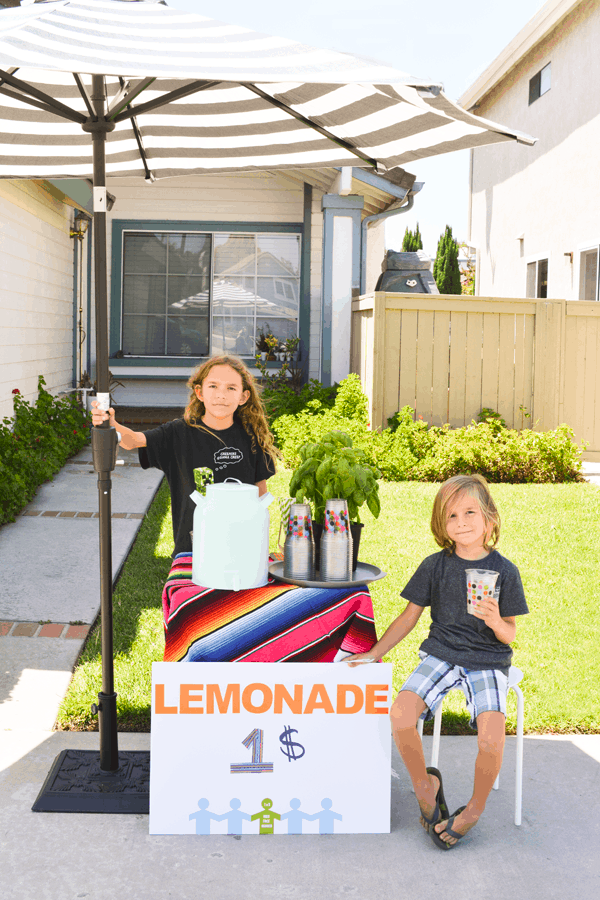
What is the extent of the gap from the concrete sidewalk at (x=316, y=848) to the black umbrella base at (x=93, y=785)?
4cm

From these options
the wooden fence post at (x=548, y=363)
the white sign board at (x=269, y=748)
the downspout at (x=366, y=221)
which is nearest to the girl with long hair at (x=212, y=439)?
the white sign board at (x=269, y=748)

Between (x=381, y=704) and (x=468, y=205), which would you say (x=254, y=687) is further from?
(x=468, y=205)

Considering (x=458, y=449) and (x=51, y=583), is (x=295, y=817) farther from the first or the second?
(x=458, y=449)

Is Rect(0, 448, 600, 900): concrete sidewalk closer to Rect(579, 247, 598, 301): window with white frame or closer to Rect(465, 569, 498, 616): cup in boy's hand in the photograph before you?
Rect(465, 569, 498, 616): cup in boy's hand

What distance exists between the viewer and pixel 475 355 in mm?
9180

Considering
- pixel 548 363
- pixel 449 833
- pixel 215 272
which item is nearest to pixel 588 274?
pixel 548 363

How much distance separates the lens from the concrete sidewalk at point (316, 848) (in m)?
2.41

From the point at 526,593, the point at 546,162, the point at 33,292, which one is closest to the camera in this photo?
the point at 526,593

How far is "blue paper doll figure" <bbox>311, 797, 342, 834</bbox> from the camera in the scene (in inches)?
106

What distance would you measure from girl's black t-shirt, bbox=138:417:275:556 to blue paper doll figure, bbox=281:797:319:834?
995 millimetres

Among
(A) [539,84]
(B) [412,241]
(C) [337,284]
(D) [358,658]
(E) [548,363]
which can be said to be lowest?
(D) [358,658]

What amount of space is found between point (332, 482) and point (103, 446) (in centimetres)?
77

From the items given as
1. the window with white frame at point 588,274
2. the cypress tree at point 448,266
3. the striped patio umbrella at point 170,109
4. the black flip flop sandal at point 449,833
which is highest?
the cypress tree at point 448,266

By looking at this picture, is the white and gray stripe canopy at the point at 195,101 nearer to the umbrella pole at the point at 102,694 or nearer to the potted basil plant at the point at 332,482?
the umbrella pole at the point at 102,694
